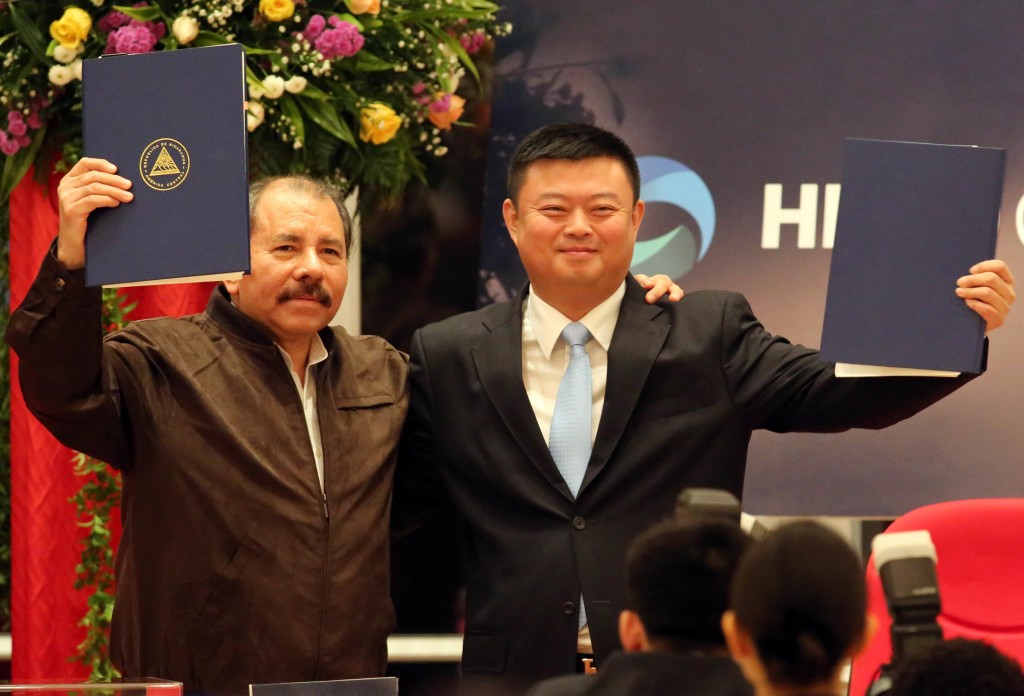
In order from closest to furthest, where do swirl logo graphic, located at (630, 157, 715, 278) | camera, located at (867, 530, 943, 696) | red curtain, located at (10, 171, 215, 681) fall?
1. camera, located at (867, 530, 943, 696)
2. red curtain, located at (10, 171, 215, 681)
3. swirl logo graphic, located at (630, 157, 715, 278)

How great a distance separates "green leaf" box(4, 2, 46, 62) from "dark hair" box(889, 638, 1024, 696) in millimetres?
2693

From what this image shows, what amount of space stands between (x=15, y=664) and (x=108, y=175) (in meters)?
1.91

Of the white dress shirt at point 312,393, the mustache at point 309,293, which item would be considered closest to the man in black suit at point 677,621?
the white dress shirt at point 312,393

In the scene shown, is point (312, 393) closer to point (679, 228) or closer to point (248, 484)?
point (248, 484)

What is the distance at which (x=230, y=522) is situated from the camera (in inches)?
118

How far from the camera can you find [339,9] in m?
3.69

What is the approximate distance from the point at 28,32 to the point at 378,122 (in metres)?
0.92

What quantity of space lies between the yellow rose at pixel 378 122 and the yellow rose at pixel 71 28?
76 centimetres

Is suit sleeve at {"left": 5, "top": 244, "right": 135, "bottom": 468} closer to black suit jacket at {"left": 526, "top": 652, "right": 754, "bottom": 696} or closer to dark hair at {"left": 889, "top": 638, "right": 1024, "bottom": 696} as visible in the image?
black suit jacket at {"left": 526, "top": 652, "right": 754, "bottom": 696}

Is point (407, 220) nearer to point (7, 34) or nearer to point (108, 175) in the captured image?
point (7, 34)

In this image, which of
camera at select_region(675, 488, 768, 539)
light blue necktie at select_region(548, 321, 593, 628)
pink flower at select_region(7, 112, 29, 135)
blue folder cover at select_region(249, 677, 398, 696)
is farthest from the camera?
pink flower at select_region(7, 112, 29, 135)

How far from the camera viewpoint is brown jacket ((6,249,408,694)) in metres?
2.97

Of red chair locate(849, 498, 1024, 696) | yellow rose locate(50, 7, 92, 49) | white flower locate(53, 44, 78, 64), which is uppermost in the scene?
yellow rose locate(50, 7, 92, 49)

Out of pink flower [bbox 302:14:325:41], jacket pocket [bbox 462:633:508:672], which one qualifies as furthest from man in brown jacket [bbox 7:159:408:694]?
pink flower [bbox 302:14:325:41]
